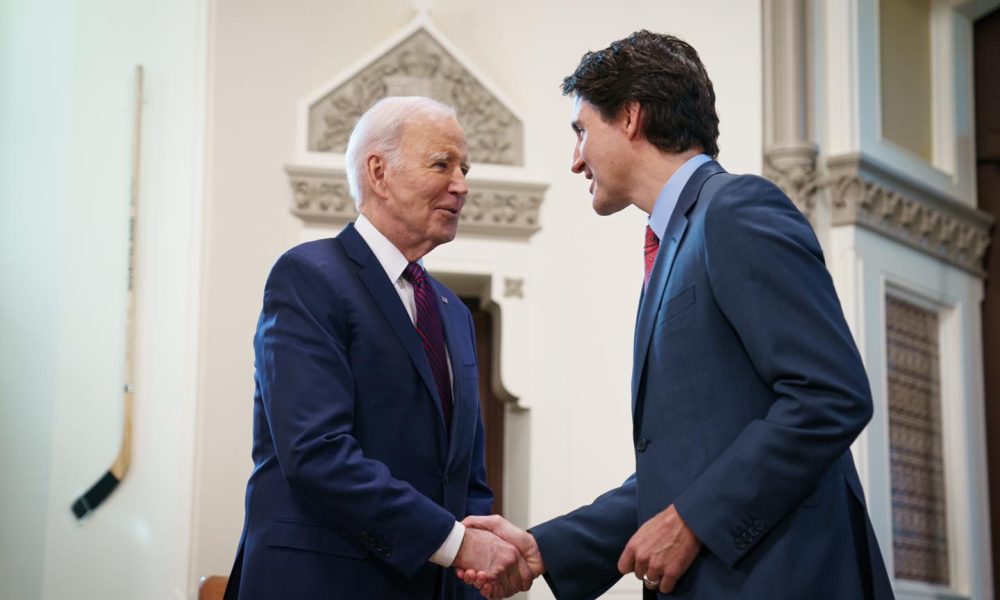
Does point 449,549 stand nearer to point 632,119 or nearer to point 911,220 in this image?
point 632,119

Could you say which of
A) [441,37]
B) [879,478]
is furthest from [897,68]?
[441,37]

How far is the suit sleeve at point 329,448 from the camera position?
2.05 meters

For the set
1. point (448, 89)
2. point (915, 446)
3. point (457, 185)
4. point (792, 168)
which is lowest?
point (915, 446)

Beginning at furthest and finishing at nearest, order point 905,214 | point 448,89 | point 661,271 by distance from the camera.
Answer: point 905,214
point 448,89
point 661,271

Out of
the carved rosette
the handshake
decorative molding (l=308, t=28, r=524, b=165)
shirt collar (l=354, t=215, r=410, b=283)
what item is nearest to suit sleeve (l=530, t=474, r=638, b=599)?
the handshake

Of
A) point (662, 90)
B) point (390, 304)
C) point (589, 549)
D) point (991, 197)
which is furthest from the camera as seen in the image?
point (991, 197)

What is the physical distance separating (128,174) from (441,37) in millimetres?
1220

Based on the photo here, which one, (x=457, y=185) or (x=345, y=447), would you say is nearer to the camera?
(x=345, y=447)

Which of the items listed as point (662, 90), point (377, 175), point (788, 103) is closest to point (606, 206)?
point (662, 90)

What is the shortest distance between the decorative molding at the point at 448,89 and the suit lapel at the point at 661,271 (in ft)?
8.37

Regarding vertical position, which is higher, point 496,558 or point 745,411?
point 745,411

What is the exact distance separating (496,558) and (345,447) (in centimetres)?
35

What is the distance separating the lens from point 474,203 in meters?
4.44

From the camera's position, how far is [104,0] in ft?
14.2
